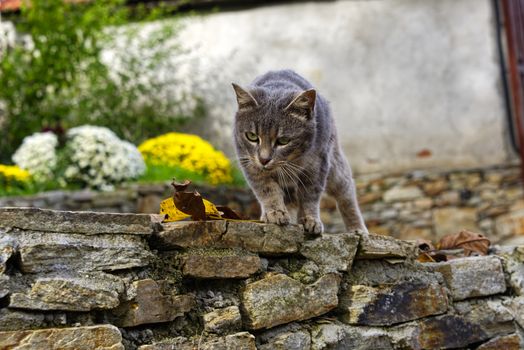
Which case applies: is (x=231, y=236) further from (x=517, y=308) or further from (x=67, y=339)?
(x=517, y=308)

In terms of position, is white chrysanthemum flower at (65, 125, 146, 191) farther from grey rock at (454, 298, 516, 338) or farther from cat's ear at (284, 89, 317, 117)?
grey rock at (454, 298, 516, 338)

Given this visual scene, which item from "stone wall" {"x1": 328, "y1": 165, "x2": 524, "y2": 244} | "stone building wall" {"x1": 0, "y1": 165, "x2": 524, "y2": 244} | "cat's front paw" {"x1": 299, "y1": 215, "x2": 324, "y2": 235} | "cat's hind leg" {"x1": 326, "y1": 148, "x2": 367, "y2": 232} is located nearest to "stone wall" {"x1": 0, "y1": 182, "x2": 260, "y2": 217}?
"stone building wall" {"x1": 0, "y1": 165, "x2": 524, "y2": 244}

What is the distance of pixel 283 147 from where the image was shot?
3068 millimetres

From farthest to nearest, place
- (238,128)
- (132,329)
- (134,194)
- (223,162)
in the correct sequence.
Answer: (223,162) < (134,194) < (238,128) < (132,329)

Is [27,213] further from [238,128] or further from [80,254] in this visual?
[238,128]

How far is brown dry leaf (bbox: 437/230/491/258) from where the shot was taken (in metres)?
3.87

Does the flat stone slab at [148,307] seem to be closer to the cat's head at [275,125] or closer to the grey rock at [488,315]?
the cat's head at [275,125]

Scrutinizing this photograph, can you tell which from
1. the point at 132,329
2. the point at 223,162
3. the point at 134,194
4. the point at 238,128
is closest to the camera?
the point at 132,329

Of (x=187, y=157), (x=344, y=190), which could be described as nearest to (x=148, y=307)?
(x=344, y=190)

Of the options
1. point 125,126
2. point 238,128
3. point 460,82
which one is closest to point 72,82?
point 125,126

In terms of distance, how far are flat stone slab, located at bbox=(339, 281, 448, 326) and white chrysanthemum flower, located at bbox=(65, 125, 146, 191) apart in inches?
199

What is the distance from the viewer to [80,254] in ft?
7.45

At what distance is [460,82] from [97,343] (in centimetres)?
819

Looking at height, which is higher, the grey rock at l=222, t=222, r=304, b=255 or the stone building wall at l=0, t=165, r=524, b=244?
the grey rock at l=222, t=222, r=304, b=255
